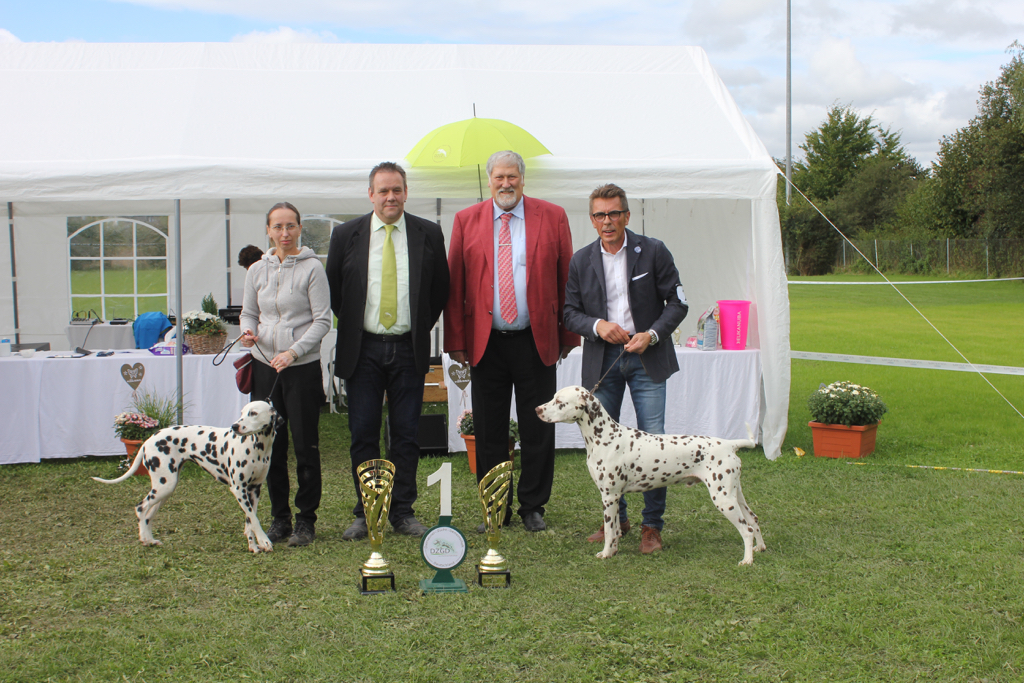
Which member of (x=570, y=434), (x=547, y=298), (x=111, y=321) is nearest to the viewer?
(x=547, y=298)

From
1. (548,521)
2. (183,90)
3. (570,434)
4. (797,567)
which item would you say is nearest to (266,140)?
(183,90)

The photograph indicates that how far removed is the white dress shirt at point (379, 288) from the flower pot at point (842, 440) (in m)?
3.35

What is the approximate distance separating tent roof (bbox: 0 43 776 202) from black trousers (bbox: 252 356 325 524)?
209 centimetres

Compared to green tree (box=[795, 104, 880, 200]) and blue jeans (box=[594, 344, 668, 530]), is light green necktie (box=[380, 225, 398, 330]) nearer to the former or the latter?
blue jeans (box=[594, 344, 668, 530])

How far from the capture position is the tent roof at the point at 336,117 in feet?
18.2

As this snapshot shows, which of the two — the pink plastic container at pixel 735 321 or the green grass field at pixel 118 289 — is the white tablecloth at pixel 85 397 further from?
the pink plastic container at pixel 735 321

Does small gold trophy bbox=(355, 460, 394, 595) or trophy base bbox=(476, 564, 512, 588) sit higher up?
small gold trophy bbox=(355, 460, 394, 595)

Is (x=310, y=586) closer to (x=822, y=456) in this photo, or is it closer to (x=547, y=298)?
(x=547, y=298)

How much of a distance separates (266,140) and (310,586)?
3.67 m

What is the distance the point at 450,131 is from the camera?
575 cm

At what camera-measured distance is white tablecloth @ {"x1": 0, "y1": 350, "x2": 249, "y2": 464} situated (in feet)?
18.8

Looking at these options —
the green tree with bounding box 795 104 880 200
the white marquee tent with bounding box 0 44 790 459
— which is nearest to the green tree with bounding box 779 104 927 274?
the green tree with bounding box 795 104 880 200

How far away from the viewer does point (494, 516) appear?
349 centimetres

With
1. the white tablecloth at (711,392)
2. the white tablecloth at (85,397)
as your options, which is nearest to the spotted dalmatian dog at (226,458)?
the white tablecloth at (85,397)
